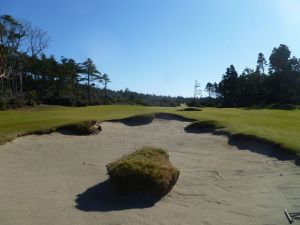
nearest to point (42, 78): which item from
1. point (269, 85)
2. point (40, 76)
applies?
point (40, 76)

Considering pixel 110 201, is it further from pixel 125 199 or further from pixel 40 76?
pixel 40 76

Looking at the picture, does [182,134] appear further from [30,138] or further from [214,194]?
[214,194]

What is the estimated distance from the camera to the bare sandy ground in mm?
10484

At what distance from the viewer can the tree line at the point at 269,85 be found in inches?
2803

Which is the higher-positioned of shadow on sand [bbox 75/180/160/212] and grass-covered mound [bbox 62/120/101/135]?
grass-covered mound [bbox 62/120/101/135]

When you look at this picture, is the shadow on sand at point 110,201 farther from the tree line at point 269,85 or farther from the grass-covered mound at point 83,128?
the tree line at point 269,85

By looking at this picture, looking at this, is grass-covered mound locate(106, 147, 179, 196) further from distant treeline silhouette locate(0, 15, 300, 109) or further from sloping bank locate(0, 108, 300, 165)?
distant treeline silhouette locate(0, 15, 300, 109)

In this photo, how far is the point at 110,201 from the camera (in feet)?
38.1

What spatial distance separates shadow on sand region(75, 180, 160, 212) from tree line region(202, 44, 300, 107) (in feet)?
192

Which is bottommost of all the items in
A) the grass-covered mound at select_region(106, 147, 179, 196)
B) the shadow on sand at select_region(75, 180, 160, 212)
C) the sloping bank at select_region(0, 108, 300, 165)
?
→ the shadow on sand at select_region(75, 180, 160, 212)

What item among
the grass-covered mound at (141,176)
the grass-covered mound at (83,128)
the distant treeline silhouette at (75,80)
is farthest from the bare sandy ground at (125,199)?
the distant treeline silhouette at (75,80)

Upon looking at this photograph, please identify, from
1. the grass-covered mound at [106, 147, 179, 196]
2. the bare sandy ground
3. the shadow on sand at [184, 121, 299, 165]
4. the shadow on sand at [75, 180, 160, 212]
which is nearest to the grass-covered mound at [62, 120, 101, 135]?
the bare sandy ground

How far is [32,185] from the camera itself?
13.5 m

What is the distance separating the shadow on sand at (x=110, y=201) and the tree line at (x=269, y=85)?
5845 cm
